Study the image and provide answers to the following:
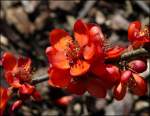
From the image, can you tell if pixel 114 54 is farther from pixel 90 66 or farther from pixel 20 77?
pixel 20 77

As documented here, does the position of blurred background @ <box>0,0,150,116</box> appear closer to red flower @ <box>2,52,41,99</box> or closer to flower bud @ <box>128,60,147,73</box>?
red flower @ <box>2,52,41,99</box>

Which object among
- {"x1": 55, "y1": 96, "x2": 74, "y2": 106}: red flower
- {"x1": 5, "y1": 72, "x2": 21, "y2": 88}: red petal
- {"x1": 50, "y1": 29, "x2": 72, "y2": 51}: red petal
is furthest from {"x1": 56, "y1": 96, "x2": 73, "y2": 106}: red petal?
{"x1": 50, "y1": 29, "x2": 72, "y2": 51}: red petal

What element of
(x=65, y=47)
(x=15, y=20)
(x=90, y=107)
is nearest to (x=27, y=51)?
(x=15, y=20)

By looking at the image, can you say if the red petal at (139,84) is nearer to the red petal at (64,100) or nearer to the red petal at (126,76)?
the red petal at (126,76)

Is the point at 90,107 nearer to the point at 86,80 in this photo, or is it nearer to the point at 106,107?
the point at 106,107

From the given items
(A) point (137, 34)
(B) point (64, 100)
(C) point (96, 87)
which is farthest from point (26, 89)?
(B) point (64, 100)

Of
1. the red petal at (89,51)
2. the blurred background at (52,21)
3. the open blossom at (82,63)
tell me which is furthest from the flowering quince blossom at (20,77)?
the blurred background at (52,21)
